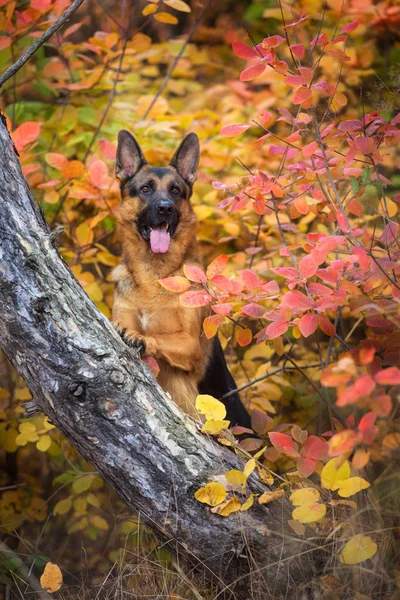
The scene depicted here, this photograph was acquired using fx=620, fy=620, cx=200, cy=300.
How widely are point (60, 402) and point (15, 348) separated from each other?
33cm

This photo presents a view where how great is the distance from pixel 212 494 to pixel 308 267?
3.70 feet

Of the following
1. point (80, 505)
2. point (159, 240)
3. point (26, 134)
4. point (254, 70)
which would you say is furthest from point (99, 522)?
point (254, 70)

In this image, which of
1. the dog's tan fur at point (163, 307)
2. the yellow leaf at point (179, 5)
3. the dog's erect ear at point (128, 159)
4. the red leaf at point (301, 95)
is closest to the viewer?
the red leaf at point (301, 95)

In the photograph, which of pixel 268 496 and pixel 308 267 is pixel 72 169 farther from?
pixel 268 496

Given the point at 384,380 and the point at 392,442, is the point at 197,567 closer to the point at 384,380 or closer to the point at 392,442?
the point at 392,442

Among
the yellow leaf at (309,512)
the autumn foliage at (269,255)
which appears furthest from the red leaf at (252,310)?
the yellow leaf at (309,512)

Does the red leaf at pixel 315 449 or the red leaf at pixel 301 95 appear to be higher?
the red leaf at pixel 301 95

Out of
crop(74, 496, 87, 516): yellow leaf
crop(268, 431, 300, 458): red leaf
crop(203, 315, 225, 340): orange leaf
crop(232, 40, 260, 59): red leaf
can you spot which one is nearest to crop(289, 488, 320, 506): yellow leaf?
crop(268, 431, 300, 458): red leaf

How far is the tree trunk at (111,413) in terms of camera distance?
9.26 feet

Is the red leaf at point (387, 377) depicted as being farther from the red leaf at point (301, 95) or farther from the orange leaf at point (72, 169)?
the orange leaf at point (72, 169)

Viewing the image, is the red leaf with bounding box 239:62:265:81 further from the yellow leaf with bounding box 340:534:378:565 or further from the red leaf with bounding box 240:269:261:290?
the yellow leaf with bounding box 340:534:378:565

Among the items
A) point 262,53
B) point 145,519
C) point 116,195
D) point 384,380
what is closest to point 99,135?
point 116,195

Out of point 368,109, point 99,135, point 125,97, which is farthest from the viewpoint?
point 368,109

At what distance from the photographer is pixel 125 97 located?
630cm
